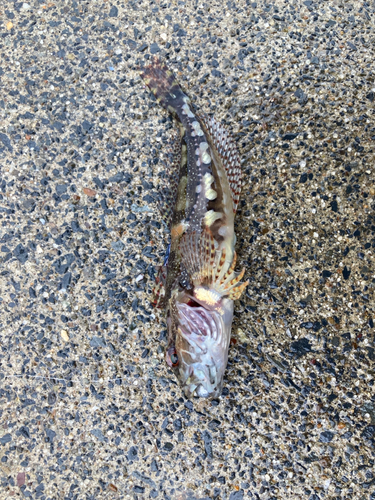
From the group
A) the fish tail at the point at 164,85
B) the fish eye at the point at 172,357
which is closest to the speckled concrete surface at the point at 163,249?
the fish tail at the point at 164,85

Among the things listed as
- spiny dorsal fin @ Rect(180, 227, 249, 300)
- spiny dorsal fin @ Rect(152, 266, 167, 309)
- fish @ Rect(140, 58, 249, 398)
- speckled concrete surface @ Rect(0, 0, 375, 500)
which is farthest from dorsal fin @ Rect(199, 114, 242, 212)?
spiny dorsal fin @ Rect(152, 266, 167, 309)

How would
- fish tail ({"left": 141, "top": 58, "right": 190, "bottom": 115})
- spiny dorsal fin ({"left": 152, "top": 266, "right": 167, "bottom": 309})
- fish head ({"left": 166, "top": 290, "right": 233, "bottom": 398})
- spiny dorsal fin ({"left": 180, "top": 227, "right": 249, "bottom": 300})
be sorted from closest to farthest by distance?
fish head ({"left": 166, "top": 290, "right": 233, "bottom": 398}), spiny dorsal fin ({"left": 180, "top": 227, "right": 249, "bottom": 300}), spiny dorsal fin ({"left": 152, "top": 266, "right": 167, "bottom": 309}), fish tail ({"left": 141, "top": 58, "right": 190, "bottom": 115})

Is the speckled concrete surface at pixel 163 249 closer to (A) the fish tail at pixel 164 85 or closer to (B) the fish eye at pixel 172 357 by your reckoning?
(A) the fish tail at pixel 164 85

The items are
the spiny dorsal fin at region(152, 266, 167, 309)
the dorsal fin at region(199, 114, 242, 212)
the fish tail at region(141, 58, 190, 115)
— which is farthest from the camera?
the fish tail at region(141, 58, 190, 115)

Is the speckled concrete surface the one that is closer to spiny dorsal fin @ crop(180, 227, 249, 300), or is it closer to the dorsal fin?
the dorsal fin

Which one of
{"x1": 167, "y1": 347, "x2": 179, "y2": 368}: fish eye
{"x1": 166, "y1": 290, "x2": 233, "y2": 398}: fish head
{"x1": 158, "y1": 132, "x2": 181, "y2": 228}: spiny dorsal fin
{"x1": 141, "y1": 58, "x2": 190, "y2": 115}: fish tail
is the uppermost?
{"x1": 141, "y1": 58, "x2": 190, "y2": 115}: fish tail

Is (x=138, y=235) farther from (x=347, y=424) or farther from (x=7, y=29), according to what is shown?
(x=7, y=29)

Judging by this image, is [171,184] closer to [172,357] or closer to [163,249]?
[163,249]

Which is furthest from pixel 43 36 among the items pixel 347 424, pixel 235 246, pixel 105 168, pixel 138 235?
pixel 347 424

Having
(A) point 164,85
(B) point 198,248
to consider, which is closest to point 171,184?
(B) point 198,248
